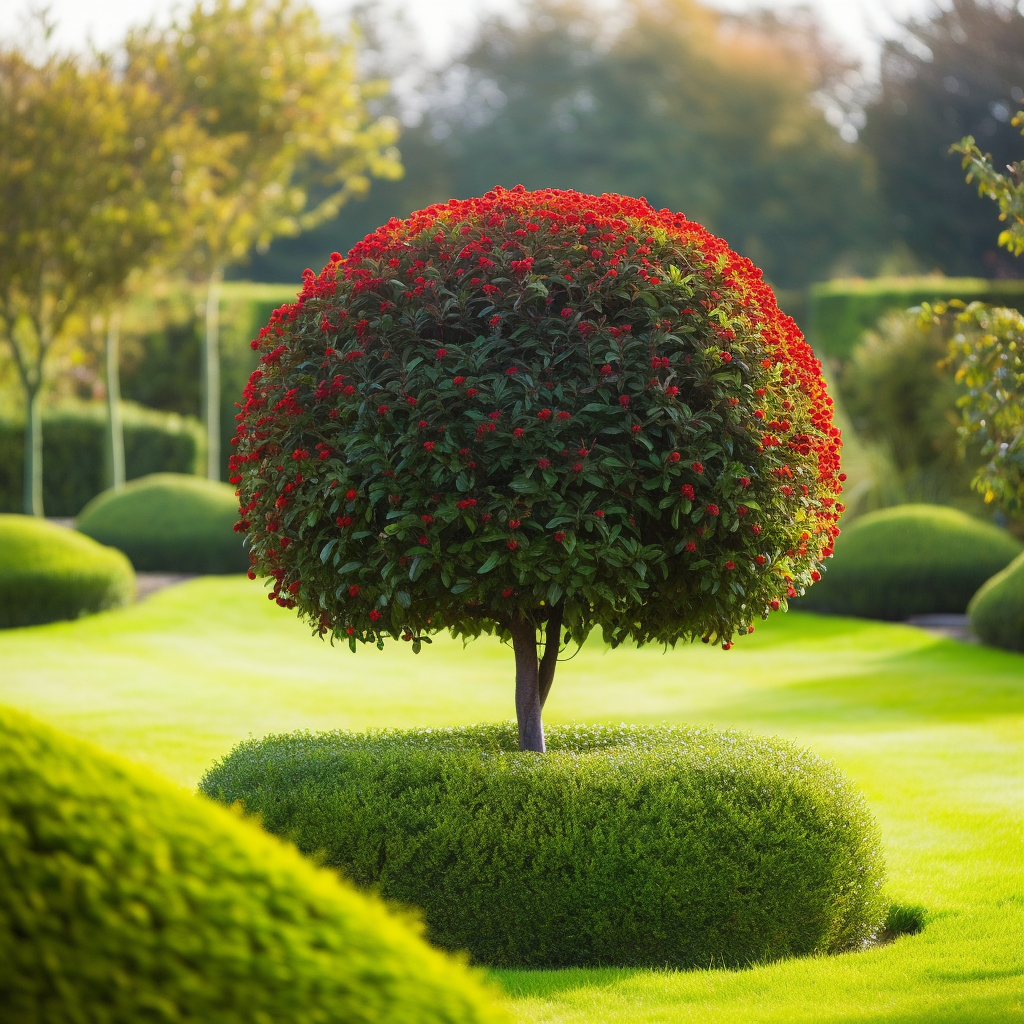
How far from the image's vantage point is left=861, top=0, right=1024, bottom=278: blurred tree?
116 feet

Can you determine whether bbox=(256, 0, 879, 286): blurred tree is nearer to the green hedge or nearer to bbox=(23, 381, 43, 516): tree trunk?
the green hedge

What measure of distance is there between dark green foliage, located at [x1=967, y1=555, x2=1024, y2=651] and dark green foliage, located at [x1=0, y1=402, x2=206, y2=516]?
15.3 meters

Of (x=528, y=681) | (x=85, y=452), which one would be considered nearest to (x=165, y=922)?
(x=528, y=681)

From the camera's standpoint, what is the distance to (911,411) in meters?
20.0

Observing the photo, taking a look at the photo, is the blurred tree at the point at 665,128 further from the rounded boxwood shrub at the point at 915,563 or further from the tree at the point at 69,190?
the rounded boxwood shrub at the point at 915,563

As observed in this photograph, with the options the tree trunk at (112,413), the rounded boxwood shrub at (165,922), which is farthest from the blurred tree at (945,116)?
the rounded boxwood shrub at (165,922)

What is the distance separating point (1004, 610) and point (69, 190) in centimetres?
1409

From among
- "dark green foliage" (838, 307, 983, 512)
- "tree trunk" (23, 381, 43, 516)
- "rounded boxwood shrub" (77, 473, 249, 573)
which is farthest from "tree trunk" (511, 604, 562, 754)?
"tree trunk" (23, 381, 43, 516)

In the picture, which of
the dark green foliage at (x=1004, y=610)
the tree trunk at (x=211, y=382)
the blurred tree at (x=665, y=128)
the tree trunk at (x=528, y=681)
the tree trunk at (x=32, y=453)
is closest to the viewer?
the tree trunk at (x=528, y=681)

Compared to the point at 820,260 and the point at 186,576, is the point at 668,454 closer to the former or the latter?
the point at 186,576

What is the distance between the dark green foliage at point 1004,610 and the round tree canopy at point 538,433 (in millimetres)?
8465

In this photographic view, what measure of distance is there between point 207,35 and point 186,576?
9171mm

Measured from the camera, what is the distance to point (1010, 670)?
12281 millimetres

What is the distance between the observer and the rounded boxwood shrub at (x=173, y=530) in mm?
17984
